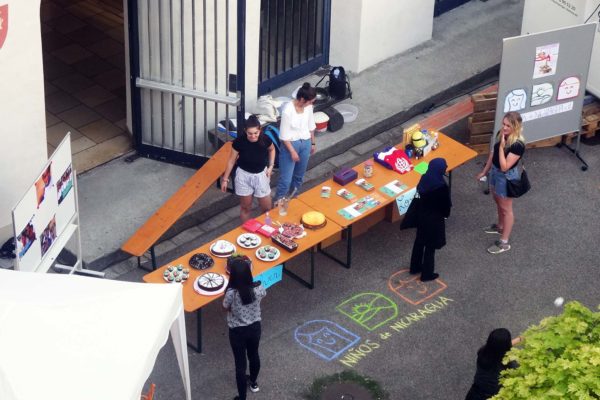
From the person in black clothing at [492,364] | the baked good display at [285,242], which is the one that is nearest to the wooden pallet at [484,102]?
the baked good display at [285,242]

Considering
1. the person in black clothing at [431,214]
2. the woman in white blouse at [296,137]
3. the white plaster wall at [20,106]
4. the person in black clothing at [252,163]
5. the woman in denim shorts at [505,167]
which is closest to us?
the white plaster wall at [20,106]

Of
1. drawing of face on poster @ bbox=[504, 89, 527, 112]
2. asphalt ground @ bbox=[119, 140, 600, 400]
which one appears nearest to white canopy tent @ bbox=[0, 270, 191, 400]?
asphalt ground @ bbox=[119, 140, 600, 400]

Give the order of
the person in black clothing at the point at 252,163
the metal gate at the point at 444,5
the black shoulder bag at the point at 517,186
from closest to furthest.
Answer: the person in black clothing at the point at 252,163, the black shoulder bag at the point at 517,186, the metal gate at the point at 444,5

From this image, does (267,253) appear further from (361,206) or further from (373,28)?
(373,28)

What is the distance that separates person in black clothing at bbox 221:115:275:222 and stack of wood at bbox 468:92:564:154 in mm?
3238

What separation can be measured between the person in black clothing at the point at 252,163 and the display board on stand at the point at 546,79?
298 cm

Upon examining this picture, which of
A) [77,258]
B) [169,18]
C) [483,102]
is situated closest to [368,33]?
[483,102]

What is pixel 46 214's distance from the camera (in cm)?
1001

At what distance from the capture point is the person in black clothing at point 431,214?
10.8 meters

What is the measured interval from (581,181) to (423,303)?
128 inches

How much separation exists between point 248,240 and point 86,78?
17.6 ft

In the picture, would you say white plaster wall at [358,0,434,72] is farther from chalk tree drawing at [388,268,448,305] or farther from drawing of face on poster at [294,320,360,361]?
drawing of face on poster at [294,320,360,361]

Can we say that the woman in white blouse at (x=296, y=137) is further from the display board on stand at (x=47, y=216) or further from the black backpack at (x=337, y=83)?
the display board on stand at (x=47, y=216)

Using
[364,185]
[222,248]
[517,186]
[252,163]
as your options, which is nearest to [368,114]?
[364,185]
